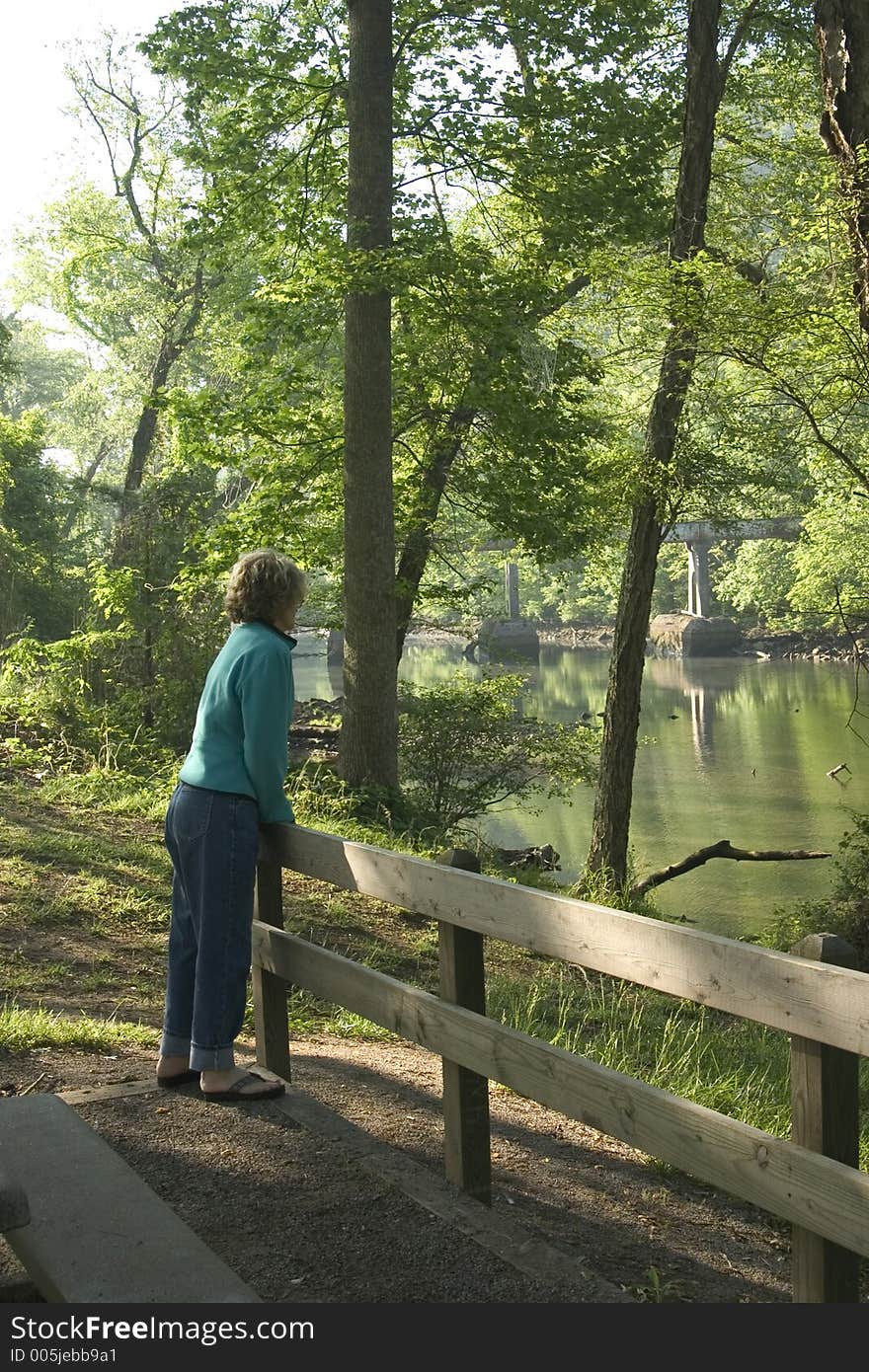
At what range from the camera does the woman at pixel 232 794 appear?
419 cm

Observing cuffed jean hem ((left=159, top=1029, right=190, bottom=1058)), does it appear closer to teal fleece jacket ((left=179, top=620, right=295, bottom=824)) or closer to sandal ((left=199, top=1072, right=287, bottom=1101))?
sandal ((left=199, top=1072, right=287, bottom=1101))

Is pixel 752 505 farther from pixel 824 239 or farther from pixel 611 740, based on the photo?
pixel 824 239

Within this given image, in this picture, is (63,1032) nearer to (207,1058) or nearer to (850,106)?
(207,1058)

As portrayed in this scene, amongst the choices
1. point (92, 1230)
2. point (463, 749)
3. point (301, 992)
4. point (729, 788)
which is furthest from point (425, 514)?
point (92, 1230)

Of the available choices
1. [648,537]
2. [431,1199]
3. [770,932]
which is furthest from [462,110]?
[431,1199]

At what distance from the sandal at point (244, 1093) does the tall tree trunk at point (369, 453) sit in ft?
27.2

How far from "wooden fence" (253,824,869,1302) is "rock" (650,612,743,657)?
48.6m

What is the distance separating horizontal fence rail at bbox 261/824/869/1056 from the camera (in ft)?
8.63

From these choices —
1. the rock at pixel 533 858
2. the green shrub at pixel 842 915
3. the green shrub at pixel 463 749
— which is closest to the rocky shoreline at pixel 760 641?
the rock at pixel 533 858

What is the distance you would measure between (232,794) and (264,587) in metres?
0.65

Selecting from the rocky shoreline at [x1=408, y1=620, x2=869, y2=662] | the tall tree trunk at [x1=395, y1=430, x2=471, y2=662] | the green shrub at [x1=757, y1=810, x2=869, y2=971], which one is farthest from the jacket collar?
the rocky shoreline at [x1=408, y1=620, x2=869, y2=662]

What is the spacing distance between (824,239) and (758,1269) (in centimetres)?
826

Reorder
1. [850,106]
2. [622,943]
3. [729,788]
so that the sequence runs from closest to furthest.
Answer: [622,943] → [850,106] → [729,788]

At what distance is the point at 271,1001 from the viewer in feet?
15.9
